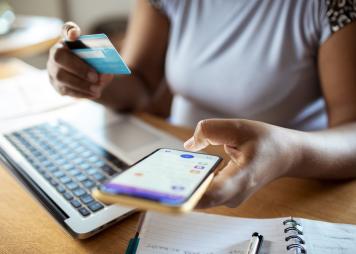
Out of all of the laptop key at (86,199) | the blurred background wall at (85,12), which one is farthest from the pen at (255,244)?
the blurred background wall at (85,12)

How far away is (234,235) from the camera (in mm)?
455

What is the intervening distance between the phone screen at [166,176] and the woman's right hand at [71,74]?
280mm

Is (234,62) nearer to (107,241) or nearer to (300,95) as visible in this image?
(300,95)

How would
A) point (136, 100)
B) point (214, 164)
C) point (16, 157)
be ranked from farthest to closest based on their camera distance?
point (136, 100)
point (16, 157)
point (214, 164)

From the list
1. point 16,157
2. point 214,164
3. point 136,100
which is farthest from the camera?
point 136,100

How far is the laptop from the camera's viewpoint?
0.49 m

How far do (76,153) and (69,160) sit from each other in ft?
0.08

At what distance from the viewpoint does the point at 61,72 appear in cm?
68

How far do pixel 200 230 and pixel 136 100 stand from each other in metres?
0.44

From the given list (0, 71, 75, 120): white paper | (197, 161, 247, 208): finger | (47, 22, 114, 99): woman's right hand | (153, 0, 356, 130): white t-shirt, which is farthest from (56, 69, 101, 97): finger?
(197, 161, 247, 208): finger

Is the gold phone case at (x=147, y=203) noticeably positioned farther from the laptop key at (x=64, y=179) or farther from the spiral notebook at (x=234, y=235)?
the laptop key at (x=64, y=179)

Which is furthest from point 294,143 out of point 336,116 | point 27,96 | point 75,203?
point 27,96

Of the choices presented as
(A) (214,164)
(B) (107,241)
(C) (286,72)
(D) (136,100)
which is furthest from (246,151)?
(D) (136,100)

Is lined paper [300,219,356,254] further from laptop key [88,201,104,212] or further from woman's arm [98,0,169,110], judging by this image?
woman's arm [98,0,169,110]
